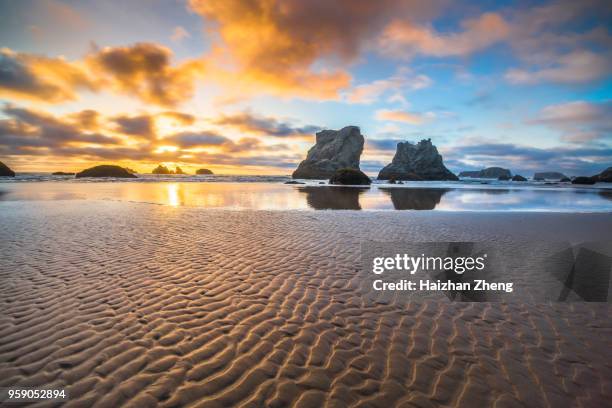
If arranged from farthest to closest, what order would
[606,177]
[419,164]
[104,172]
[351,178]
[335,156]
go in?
[419,164], [335,156], [104,172], [606,177], [351,178]

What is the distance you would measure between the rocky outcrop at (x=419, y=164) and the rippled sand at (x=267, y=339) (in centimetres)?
15036

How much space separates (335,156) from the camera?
15550 centimetres

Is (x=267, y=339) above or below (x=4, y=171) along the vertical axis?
below

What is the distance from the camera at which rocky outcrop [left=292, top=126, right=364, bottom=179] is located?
14762cm

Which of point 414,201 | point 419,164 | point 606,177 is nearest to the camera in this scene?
point 414,201

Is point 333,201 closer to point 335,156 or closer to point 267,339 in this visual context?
point 267,339

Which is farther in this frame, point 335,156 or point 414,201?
point 335,156

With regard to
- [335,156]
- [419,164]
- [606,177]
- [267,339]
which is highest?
[335,156]

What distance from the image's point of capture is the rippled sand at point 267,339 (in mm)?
4137

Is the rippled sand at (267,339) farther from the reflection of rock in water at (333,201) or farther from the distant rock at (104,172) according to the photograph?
the distant rock at (104,172)

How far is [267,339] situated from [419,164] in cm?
17032

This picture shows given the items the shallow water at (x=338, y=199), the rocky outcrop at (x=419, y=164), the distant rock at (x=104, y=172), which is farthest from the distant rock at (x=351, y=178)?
the distant rock at (x=104, y=172)

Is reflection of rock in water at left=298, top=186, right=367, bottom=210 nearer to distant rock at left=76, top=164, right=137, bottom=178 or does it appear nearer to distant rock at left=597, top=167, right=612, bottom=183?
distant rock at left=76, top=164, right=137, bottom=178

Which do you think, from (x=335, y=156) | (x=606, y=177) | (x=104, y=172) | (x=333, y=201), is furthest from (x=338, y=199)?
(x=335, y=156)
